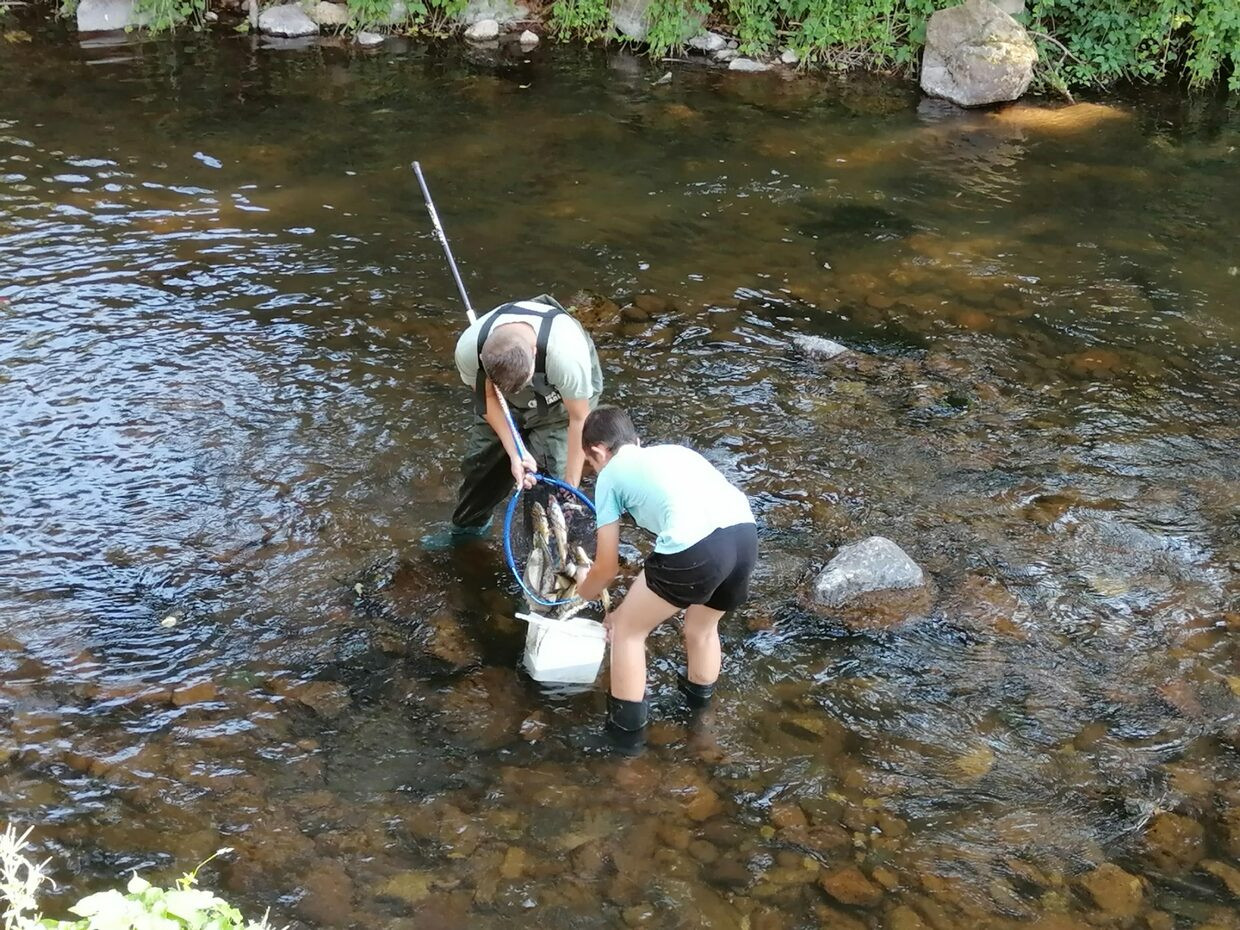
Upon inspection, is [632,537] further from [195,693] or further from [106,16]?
[106,16]

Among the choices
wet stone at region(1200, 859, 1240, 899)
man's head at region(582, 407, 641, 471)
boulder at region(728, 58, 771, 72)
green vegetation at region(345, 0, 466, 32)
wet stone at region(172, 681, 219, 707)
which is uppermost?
green vegetation at region(345, 0, 466, 32)

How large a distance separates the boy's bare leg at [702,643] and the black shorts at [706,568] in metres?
0.29

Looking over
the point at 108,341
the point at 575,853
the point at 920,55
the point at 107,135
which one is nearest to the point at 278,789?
the point at 575,853

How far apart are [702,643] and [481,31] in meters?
13.3

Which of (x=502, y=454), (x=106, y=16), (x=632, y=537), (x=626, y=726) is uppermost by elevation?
(x=106, y=16)

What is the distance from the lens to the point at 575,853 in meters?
4.37

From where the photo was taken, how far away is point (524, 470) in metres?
4.98

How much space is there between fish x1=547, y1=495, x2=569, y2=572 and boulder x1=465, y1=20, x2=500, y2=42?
12539mm

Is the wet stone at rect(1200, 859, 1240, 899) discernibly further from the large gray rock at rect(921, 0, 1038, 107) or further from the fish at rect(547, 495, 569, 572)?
the large gray rock at rect(921, 0, 1038, 107)

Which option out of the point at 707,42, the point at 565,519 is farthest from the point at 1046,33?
the point at 565,519

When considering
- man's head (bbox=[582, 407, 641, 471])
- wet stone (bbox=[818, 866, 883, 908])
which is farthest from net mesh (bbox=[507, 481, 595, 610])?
wet stone (bbox=[818, 866, 883, 908])

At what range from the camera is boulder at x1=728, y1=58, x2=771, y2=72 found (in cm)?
1509

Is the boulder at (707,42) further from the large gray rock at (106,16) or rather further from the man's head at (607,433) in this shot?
the man's head at (607,433)

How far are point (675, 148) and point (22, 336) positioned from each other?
7.37m
